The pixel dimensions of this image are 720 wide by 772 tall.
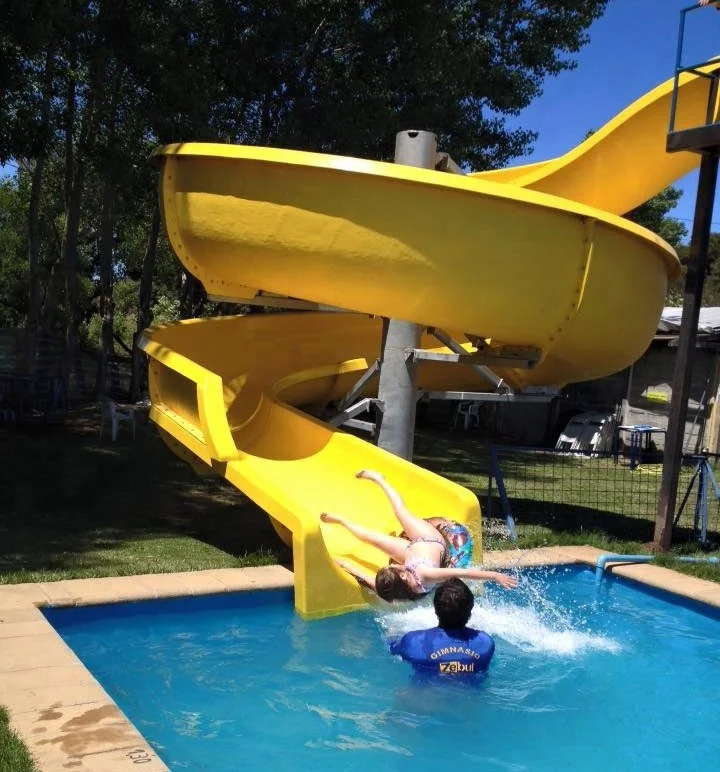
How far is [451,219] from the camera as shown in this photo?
6.82 metres

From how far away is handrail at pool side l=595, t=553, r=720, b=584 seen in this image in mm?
7496

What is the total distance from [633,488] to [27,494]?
26.1 ft

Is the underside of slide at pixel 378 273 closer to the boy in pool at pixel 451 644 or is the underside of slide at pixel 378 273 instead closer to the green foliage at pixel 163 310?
the boy in pool at pixel 451 644

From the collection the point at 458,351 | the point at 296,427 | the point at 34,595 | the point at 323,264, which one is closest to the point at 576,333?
the point at 458,351

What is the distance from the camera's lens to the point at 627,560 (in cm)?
764

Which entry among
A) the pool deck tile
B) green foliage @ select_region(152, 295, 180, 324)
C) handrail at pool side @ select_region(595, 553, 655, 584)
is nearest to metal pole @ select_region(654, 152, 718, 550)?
handrail at pool side @ select_region(595, 553, 655, 584)

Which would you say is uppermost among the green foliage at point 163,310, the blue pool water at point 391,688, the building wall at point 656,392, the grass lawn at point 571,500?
the green foliage at point 163,310

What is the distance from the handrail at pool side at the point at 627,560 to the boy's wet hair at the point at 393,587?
2187 millimetres

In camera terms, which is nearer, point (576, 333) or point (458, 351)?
point (576, 333)

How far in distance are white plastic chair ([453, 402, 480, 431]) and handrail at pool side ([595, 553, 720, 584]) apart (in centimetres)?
1199

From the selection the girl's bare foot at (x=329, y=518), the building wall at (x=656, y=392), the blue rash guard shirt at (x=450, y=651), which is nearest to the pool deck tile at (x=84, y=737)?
the blue rash guard shirt at (x=450, y=651)

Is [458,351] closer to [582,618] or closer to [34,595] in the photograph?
[582,618]

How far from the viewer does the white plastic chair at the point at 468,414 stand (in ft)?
65.0

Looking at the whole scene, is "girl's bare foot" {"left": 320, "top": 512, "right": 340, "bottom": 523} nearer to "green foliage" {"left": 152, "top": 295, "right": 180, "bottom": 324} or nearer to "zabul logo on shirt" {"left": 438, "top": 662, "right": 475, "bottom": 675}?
"zabul logo on shirt" {"left": 438, "top": 662, "right": 475, "bottom": 675}
